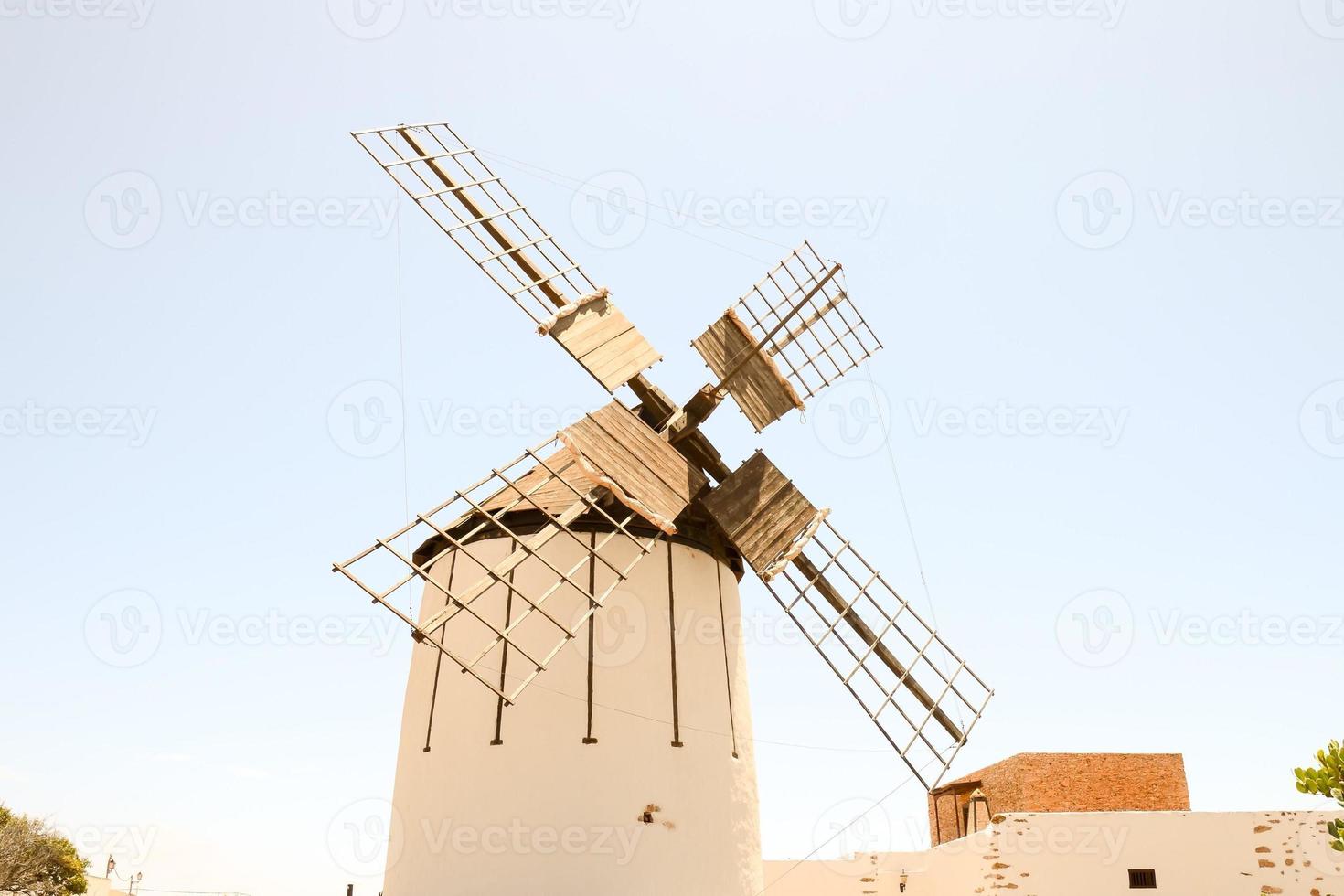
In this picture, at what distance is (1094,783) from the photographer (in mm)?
13289

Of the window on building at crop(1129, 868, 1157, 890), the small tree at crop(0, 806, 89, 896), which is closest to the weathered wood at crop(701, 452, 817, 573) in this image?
the window on building at crop(1129, 868, 1157, 890)

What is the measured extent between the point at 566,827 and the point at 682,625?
235 cm

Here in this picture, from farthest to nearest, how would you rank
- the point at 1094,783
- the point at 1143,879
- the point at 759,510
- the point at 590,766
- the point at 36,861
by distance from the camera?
1. the point at 36,861
2. the point at 1094,783
3. the point at 1143,879
4. the point at 759,510
5. the point at 590,766

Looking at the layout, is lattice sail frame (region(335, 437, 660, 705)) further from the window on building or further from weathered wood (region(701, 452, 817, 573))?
the window on building

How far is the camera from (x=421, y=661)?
985 centimetres

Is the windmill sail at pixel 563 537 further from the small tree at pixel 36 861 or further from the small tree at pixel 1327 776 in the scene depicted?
the small tree at pixel 36 861

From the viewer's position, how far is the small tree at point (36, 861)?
1953cm

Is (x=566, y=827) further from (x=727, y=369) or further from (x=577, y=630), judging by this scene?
(x=727, y=369)

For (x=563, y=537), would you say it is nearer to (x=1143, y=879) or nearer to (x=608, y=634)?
(x=608, y=634)

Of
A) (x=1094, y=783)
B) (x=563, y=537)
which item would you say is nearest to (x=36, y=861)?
(x=563, y=537)

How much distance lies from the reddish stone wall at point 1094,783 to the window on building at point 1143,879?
1.46 meters

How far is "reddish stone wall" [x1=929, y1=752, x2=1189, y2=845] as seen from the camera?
13.2 m

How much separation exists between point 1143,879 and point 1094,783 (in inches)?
69.5

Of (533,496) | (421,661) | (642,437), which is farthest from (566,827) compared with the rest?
(642,437)
